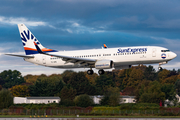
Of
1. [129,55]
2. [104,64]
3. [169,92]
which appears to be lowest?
[169,92]

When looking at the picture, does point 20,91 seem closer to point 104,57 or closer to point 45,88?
point 45,88

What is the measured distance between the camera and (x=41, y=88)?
481 ft

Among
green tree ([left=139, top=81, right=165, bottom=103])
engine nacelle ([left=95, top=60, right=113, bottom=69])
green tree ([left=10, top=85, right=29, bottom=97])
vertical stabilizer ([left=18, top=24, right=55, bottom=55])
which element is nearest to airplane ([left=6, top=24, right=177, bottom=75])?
engine nacelle ([left=95, top=60, right=113, bottom=69])

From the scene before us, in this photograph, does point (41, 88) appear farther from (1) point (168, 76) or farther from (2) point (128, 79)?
(1) point (168, 76)

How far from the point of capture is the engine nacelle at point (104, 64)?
2532 inches

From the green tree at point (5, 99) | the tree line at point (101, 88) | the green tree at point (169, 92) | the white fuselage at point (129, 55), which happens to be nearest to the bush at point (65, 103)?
the tree line at point (101, 88)

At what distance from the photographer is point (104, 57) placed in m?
66.1

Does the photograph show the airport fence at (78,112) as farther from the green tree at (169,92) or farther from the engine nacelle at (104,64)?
the green tree at (169,92)

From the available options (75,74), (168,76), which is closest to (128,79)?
(168,76)

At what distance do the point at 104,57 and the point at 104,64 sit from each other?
208 centimetres

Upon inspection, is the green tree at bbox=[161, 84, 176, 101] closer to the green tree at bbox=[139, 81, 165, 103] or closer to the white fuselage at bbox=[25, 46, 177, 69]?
the green tree at bbox=[139, 81, 165, 103]

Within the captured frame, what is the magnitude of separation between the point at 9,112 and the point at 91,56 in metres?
26.3

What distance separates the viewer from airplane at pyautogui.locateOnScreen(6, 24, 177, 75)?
2462 inches

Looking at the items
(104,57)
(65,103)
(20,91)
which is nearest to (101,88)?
(20,91)
